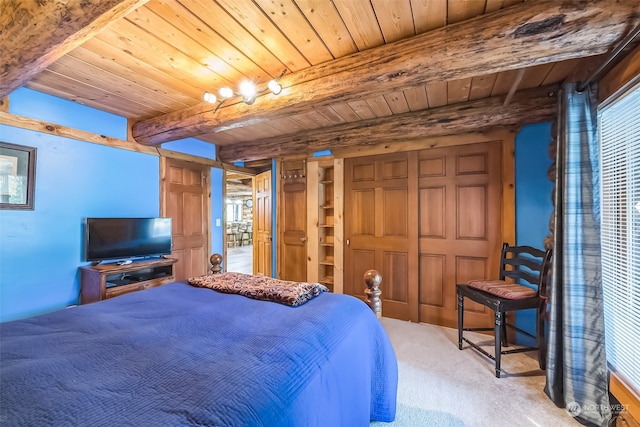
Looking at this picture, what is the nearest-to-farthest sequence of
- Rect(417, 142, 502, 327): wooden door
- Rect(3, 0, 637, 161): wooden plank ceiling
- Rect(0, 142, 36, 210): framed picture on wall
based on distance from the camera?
1. Rect(3, 0, 637, 161): wooden plank ceiling
2. Rect(0, 142, 36, 210): framed picture on wall
3. Rect(417, 142, 502, 327): wooden door

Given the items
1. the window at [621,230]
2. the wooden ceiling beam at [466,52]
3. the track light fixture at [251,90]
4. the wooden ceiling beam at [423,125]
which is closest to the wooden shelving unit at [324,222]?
the wooden ceiling beam at [423,125]

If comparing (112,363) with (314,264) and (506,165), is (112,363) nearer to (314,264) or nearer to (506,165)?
(314,264)

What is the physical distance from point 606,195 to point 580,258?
18.0 inches

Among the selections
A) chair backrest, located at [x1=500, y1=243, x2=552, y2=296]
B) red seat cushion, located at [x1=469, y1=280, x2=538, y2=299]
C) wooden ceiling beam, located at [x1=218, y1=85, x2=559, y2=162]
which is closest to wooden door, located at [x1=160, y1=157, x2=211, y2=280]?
wooden ceiling beam, located at [x1=218, y1=85, x2=559, y2=162]

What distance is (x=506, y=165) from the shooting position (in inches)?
106

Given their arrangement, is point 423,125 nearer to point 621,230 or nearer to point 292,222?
point 621,230

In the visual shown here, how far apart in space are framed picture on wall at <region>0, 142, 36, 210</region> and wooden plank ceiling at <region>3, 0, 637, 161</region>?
59cm

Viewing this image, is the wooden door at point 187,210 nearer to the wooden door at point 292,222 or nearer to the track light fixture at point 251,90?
the wooden door at point 292,222

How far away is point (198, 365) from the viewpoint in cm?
92

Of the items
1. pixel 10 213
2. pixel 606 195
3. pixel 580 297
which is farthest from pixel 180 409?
pixel 10 213

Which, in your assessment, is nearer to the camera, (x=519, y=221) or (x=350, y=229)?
(x=519, y=221)

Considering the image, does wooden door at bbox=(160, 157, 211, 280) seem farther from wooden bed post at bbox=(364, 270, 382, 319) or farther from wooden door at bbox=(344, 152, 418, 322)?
wooden bed post at bbox=(364, 270, 382, 319)

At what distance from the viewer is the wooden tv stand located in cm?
248

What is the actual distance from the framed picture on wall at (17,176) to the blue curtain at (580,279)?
4274 mm
